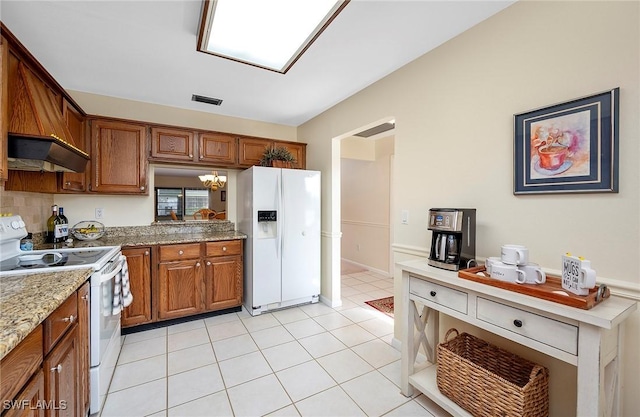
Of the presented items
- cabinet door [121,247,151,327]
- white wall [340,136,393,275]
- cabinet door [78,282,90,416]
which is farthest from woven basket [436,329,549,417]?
white wall [340,136,393,275]

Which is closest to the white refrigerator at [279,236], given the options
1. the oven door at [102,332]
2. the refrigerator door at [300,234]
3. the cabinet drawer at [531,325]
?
the refrigerator door at [300,234]

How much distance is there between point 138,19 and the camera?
5.84ft

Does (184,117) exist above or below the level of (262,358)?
above

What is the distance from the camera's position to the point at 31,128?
164 centimetres

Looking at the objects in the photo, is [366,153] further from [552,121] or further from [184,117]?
[552,121]

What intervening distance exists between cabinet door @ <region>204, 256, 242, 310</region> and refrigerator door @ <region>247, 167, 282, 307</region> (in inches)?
8.6

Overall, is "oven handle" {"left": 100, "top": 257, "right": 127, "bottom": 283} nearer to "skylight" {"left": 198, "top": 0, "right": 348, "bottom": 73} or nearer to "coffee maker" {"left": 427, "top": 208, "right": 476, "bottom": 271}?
"skylight" {"left": 198, "top": 0, "right": 348, "bottom": 73}

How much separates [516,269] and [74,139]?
11.9ft

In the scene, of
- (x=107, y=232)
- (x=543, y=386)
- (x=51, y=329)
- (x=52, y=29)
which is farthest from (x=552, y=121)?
(x=107, y=232)

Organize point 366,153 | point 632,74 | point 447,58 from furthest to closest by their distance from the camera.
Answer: point 366,153 → point 447,58 → point 632,74

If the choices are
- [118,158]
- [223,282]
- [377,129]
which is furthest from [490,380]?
[118,158]

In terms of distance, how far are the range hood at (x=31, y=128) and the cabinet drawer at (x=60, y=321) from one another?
0.93m

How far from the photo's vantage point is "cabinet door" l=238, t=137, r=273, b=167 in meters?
3.50

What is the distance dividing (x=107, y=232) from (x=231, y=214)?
4.44ft
